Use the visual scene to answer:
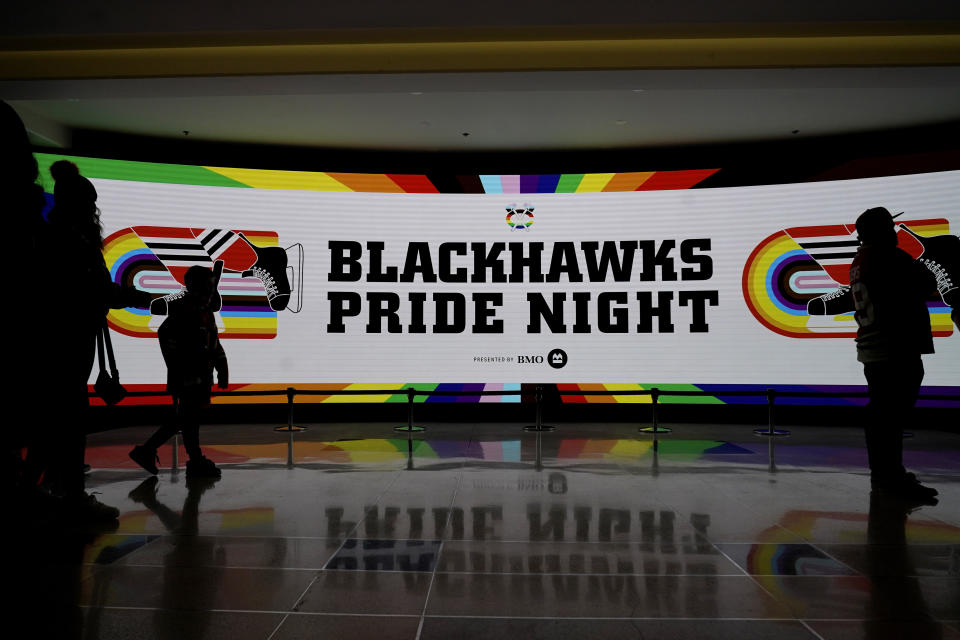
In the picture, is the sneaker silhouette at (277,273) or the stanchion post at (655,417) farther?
A: the sneaker silhouette at (277,273)

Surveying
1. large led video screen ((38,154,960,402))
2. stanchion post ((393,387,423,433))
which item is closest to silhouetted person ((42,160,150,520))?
stanchion post ((393,387,423,433))

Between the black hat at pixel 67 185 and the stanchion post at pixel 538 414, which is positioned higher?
the black hat at pixel 67 185

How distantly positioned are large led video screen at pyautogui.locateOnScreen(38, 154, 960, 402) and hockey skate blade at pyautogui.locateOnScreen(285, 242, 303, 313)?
2cm

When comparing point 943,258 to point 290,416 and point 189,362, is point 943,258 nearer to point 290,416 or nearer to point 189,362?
point 290,416

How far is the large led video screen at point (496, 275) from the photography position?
25.6 ft

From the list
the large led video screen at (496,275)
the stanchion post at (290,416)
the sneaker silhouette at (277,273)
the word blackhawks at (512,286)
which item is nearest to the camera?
the stanchion post at (290,416)

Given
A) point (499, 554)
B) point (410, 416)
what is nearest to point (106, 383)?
point (499, 554)

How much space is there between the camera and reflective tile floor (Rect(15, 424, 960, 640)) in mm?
2199

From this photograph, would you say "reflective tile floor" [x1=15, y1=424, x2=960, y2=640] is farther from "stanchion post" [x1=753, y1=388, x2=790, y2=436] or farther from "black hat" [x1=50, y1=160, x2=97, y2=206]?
"black hat" [x1=50, y1=160, x2=97, y2=206]

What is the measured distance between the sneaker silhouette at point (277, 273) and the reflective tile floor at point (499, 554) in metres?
3.15

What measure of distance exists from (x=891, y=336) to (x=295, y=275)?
6.51 m

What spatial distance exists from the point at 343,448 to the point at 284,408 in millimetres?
2532

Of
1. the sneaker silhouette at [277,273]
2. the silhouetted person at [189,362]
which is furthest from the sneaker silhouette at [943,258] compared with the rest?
the silhouetted person at [189,362]

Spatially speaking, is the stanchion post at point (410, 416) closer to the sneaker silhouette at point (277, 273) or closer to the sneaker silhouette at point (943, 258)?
the sneaker silhouette at point (277, 273)
